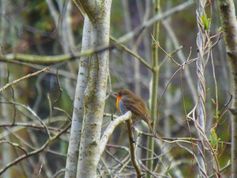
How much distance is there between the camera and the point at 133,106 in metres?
4.54

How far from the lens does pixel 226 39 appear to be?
2.01 m

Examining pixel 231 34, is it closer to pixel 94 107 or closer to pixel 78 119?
pixel 94 107

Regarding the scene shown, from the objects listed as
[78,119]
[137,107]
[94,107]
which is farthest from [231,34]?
[137,107]

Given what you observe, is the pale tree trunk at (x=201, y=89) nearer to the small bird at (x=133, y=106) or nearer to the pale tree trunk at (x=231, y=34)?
the pale tree trunk at (x=231, y=34)

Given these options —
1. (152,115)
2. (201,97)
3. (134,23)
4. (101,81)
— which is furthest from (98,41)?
(134,23)

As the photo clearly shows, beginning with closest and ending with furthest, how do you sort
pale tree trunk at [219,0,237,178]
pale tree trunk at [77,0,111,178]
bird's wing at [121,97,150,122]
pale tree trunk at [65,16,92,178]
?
pale tree trunk at [219,0,237,178] → pale tree trunk at [77,0,111,178] → pale tree trunk at [65,16,92,178] → bird's wing at [121,97,150,122]

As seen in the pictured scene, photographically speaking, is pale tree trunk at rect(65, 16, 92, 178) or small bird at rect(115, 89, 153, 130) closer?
pale tree trunk at rect(65, 16, 92, 178)

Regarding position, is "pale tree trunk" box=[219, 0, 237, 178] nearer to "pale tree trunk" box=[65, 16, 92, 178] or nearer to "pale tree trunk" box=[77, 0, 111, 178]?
"pale tree trunk" box=[77, 0, 111, 178]

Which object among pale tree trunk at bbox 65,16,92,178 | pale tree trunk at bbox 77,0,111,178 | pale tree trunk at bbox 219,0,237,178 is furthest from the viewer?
pale tree trunk at bbox 65,16,92,178

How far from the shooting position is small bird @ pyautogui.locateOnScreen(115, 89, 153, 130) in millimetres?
4344

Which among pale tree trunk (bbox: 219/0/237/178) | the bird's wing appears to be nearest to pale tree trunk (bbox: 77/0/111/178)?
pale tree trunk (bbox: 219/0/237/178)

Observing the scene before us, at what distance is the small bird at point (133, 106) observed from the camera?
434cm

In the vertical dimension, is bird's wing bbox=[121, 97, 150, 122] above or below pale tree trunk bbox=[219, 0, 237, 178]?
above

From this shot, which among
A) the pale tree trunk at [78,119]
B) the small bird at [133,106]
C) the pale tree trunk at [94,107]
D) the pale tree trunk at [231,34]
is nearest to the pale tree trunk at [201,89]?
the pale tree trunk at [94,107]
